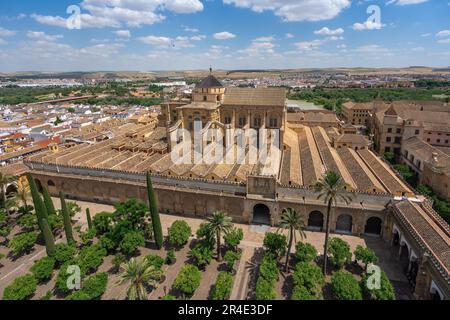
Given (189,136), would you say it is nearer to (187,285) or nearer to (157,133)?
(157,133)

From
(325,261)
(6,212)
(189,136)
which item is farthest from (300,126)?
(6,212)

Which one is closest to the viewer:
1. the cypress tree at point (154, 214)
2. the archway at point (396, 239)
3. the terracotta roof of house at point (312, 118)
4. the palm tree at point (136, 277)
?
the palm tree at point (136, 277)

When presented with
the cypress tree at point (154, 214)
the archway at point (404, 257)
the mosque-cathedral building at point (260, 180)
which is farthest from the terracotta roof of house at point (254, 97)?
the archway at point (404, 257)

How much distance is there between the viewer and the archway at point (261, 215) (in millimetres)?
34484

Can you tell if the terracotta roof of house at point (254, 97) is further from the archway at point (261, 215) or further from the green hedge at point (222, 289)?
the green hedge at point (222, 289)

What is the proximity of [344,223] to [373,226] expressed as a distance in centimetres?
310

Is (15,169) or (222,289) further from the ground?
(15,169)

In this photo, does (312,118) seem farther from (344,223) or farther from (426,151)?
(344,223)

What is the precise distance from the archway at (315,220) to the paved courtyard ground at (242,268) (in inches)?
42.1

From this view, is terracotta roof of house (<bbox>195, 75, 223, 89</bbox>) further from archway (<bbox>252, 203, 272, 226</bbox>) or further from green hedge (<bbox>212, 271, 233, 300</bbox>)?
green hedge (<bbox>212, 271, 233, 300</bbox>)

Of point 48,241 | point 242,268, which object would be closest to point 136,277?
point 242,268

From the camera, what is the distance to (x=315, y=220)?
3372 cm

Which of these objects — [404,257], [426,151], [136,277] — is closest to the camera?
[136,277]

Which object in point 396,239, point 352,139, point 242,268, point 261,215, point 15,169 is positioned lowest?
point 242,268
